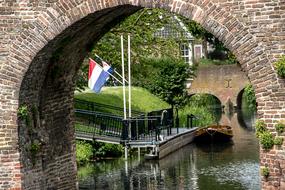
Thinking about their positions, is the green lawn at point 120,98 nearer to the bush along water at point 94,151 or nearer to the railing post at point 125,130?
the bush along water at point 94,151

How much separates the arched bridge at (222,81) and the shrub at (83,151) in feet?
81.7

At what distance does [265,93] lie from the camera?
38.1 feet

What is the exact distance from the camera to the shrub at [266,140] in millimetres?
11602

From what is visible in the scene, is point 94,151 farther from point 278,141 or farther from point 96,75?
point 278,141

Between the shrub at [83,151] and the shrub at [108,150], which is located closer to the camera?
the shrub at [83,151]

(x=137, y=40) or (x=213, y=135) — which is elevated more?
(x=137, y=40)

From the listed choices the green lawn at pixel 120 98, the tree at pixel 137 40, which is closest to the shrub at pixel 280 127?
the tree at pixel 137 40

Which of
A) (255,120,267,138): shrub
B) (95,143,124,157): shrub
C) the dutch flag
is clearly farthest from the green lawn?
(255,120,267,138): shrub

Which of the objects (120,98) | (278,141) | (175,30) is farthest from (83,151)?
(278,141)

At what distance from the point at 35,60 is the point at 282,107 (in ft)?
17.3

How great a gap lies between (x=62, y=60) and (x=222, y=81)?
3603cm

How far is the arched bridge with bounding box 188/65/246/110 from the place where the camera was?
50.3 meters

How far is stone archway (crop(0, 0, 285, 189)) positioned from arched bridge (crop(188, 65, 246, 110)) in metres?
34.3

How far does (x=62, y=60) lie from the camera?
15.6 m
